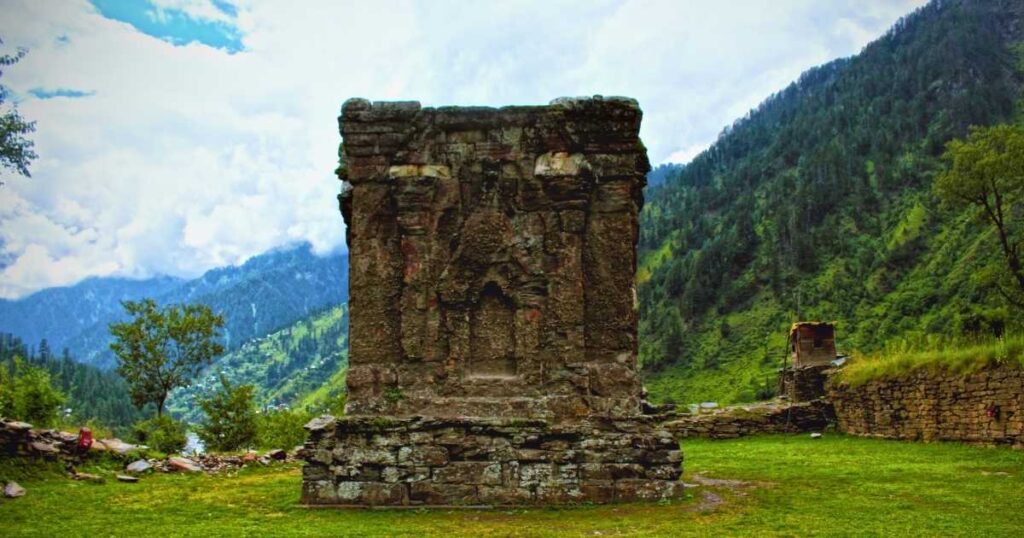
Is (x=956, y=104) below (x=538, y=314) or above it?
above

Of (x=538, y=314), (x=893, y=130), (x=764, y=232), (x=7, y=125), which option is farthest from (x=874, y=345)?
(x=7, y=125)

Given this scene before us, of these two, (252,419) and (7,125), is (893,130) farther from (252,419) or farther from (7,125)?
(7,125)

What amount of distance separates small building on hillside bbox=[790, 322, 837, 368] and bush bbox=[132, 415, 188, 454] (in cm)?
2391

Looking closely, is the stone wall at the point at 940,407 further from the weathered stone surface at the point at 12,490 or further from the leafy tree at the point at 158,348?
the leafy tree at the point at 158,348

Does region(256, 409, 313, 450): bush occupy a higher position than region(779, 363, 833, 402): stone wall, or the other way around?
region(779, 363, 833, 402): stone wall

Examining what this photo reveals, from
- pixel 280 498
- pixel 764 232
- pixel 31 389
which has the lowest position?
pixel 280 498

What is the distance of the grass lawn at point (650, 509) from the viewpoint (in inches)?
378

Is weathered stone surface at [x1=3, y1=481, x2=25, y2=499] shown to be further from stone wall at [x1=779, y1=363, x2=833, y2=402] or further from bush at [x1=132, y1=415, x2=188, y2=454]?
stone wall at [x1=779, y1=363, x2=833, y2=402]

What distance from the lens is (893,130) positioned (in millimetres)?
94688

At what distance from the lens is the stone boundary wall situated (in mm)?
24141

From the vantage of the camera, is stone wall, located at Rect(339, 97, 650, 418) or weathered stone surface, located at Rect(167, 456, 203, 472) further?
weathered stone surface, located at Rect(167, 456, 203, 472)

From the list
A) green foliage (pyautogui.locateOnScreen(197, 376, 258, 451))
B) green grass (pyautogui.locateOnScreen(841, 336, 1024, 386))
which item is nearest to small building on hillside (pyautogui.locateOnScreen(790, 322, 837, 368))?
green grass (pyautogui.locateOnScreen(841, 336, 1024, 386))

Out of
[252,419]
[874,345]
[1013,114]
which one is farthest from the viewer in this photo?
[1013,114]

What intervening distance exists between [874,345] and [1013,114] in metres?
49.0
